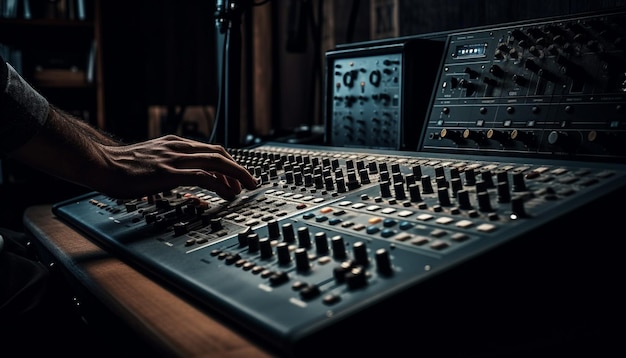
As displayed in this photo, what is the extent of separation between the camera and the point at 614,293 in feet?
2.18

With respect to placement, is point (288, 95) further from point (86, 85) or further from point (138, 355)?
point (138, 355)

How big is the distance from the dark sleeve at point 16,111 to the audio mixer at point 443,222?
7.6 inches

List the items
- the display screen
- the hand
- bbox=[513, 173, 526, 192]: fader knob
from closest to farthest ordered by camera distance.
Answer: bbox=[513, 173, 526, 192]: fader knob
the hand
the display screen

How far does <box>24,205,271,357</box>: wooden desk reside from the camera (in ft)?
1.64

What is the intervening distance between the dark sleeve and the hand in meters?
0.13

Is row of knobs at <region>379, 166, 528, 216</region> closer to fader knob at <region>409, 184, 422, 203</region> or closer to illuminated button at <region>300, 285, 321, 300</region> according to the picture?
fader knob at <region>409, 184, 422, 203</region>

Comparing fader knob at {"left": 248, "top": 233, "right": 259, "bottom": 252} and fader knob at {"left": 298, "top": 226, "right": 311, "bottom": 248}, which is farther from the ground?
fader knob at {"left": 298, "top": 226, "right": 311, "bottom": 248}

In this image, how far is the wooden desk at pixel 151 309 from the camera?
499mm

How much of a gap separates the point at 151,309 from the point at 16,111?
0.39m

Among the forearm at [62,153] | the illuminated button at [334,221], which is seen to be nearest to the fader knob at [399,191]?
the illuminated button at [334,221]

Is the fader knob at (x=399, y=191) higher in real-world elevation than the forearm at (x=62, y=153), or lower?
lower

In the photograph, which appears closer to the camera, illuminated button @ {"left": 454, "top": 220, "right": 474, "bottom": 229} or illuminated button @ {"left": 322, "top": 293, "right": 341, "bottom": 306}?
illuminated button @ {"left": 322, "top": 293, "right": 341, "bottom": 306}

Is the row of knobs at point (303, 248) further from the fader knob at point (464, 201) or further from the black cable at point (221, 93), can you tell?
the black cable at point (221, 93)

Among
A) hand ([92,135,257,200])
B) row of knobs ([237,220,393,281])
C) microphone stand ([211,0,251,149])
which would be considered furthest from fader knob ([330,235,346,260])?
microphone stand ([211,0,251,149])
